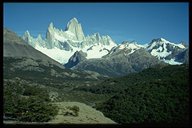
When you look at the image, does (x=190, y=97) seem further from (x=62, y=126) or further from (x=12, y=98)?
A: (x=12, y=98)

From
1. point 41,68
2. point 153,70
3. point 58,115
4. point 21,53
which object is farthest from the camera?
point 21,53

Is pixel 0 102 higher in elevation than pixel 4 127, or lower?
higher

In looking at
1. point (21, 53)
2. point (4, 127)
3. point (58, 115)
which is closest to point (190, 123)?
point (4, 127)

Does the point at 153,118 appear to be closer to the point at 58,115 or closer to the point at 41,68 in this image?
the point at 58,115

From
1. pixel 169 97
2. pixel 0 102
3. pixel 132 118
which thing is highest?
pixel 0 102

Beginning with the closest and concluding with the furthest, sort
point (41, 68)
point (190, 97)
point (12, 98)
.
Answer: point (190, 97), point (12, 98), point (41, 68)

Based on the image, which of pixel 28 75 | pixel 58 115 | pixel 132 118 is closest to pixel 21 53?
pixel 28 75

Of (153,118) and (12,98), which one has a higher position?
(12,98)

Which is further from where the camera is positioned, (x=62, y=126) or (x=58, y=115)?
(x=58, y=115)

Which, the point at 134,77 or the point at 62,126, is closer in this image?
the point at 62,126
